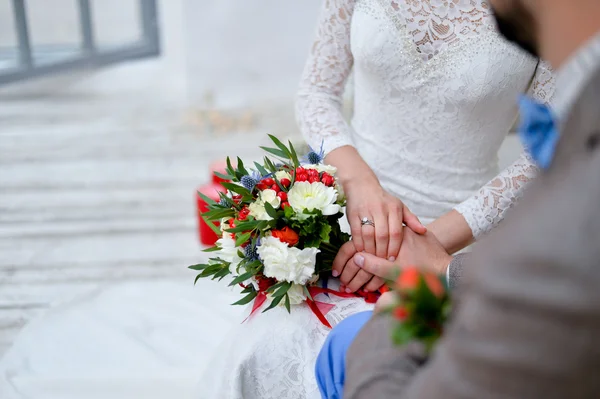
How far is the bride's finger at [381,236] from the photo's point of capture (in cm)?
124

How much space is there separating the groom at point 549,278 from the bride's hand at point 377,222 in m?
0.58

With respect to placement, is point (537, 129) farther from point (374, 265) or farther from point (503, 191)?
point (503, 191)

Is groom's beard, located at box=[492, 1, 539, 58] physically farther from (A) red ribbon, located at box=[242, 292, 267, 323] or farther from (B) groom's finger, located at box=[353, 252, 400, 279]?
(A) red ribbon, located at box=[242, 292, 267, 323]

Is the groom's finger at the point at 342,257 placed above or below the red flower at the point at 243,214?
below

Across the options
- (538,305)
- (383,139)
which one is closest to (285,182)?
(383,139)

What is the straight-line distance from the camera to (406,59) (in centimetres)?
141

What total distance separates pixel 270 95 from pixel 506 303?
456cm

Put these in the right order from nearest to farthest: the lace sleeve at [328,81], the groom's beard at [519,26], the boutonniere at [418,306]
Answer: the boutonniere at [418,306], the groom's beard at [519,26], the lace sleeve at [328,81]

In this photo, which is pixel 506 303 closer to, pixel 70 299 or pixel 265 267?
pixel 265 267

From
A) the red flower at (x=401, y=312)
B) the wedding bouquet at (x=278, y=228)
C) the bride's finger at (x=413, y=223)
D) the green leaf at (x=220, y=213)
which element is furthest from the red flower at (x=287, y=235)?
the red flower at (x=401, y=312)

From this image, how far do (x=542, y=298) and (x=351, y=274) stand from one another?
727 millimetres

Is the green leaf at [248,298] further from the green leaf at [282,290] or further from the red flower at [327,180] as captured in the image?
the red flower at [327,180]

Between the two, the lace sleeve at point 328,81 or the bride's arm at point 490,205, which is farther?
the lace sleeve at point 328,81

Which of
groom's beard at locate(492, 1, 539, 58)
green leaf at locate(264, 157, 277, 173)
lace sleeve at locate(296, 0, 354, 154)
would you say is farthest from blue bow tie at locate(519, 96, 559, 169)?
lace sleeve at locate(296, 0, 354, 154)
